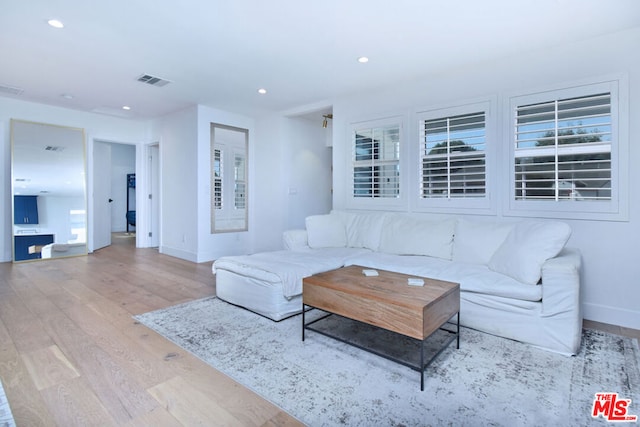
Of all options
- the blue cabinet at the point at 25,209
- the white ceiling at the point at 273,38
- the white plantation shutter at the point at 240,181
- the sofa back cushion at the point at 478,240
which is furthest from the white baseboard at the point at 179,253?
the sofa back cushion at the point at 478,240

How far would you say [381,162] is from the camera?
13.9ft

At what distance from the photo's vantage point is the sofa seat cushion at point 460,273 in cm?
233

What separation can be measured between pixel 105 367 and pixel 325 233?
2463 millimetres

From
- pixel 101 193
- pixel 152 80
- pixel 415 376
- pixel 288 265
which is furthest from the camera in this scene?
pixel 101 193

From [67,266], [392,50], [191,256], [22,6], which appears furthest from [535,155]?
[67,266]

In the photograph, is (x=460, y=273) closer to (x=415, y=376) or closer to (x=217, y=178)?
(x=415, y=376)

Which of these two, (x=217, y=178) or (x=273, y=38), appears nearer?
(x=273, y=38)

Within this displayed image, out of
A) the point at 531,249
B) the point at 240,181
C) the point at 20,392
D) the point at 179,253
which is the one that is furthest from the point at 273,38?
the point at 179,253

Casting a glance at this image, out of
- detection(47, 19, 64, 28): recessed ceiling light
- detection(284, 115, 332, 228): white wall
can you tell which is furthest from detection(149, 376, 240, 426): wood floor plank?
detection(284, 115, 332, 228): white wall

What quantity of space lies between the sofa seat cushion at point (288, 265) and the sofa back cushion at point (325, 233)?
0.27m

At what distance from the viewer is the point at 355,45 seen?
301 cm

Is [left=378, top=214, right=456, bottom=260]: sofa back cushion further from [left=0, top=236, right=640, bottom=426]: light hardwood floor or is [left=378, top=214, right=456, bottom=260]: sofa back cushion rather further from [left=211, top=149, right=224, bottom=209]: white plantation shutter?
[left=211, top=149, right=224, bottom=209]: white plantation shutter

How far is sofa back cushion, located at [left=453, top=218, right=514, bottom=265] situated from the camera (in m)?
2.89

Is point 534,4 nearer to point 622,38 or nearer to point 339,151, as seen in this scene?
point 622,38
